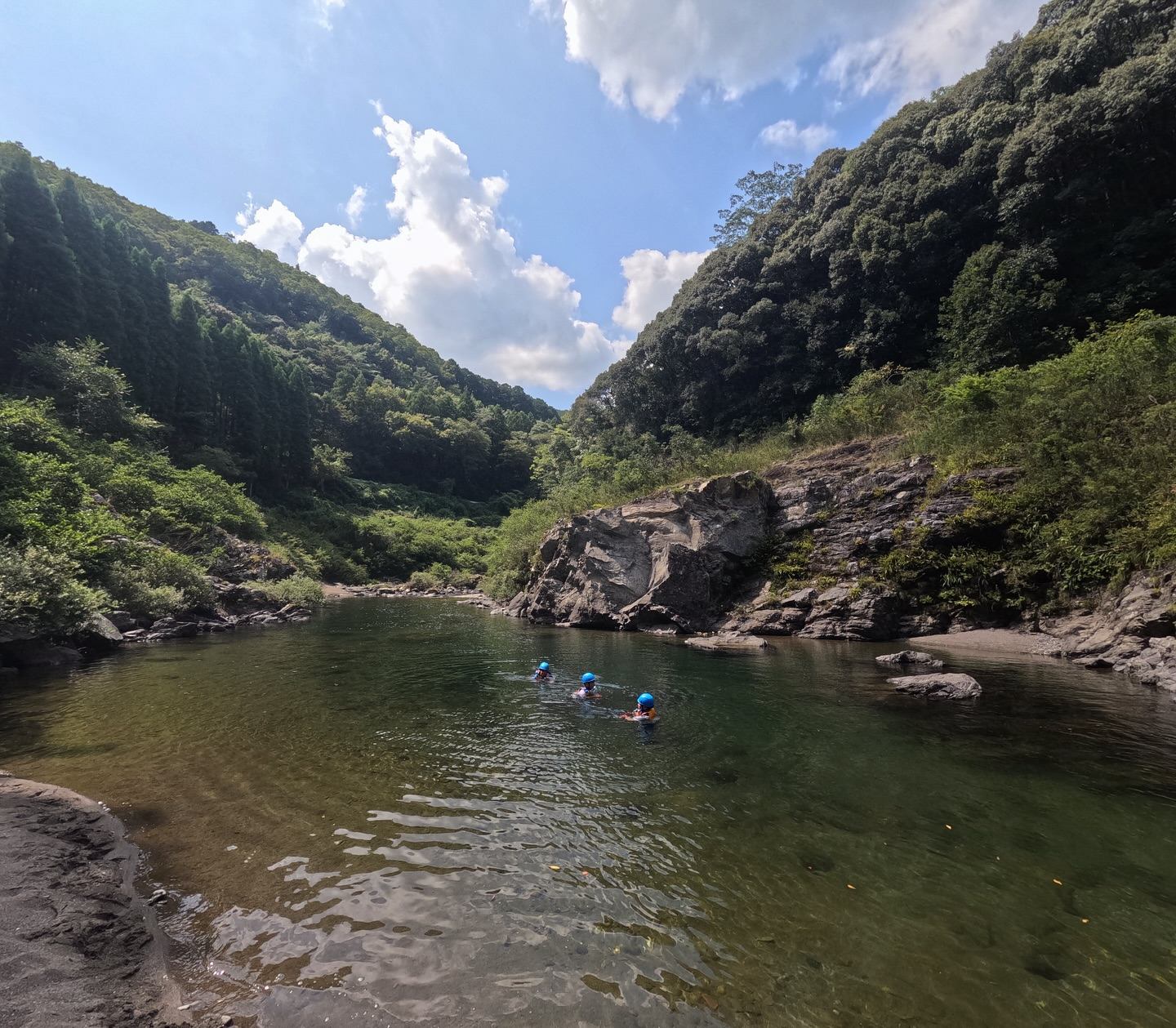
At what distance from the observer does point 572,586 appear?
1198 inches

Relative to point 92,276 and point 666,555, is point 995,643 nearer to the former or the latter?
point 666,555

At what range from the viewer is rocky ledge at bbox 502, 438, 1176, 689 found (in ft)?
72.7

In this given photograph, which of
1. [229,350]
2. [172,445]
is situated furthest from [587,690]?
[229,350]

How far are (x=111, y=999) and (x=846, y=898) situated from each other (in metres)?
6.33

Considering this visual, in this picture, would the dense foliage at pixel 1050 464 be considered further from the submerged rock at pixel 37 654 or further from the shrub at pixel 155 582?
the shrub at pixel 155 582

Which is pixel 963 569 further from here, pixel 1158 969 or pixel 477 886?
pixel 477 886

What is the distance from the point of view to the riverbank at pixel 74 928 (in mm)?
3646

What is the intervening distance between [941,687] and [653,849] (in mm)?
10147

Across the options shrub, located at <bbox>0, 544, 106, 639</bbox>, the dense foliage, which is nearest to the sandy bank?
the dense foliage

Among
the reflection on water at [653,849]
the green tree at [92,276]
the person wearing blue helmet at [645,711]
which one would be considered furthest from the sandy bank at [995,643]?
the green tree at [92,276]

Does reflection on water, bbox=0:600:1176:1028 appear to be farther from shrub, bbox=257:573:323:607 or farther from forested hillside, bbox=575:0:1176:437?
forested hillside, bbox=575:0:1176:437

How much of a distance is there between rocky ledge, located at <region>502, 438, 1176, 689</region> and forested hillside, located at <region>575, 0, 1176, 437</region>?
969 centimetres

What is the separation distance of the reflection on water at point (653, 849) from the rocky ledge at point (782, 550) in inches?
370

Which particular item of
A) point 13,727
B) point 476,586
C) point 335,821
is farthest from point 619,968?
point 476,586
